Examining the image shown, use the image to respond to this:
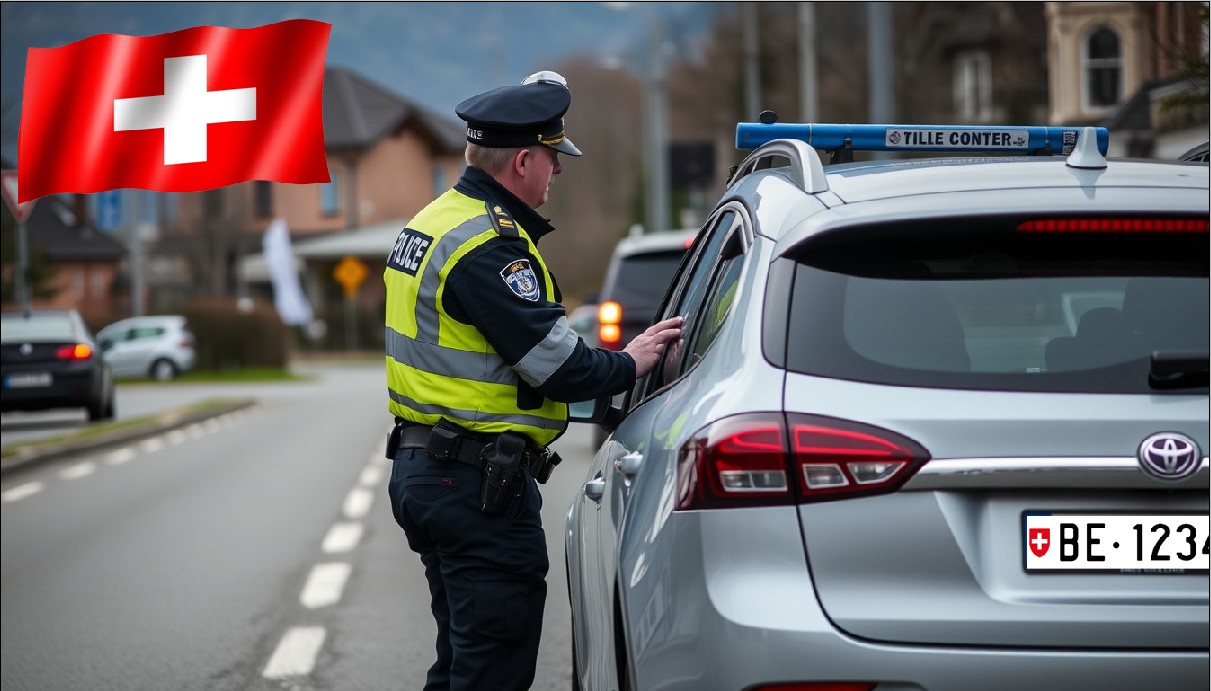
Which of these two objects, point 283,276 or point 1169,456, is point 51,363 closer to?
point 1169,456

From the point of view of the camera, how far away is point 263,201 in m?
80.4

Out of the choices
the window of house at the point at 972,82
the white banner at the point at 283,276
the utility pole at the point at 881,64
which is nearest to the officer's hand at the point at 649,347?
the utility pole at the point at 881,64

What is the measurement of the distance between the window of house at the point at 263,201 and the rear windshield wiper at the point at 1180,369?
3023 inches

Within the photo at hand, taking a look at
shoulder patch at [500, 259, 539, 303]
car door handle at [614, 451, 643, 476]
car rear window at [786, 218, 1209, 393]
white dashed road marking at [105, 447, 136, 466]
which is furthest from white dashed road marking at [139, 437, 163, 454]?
car rear window at [786, 218, 1209, 393]

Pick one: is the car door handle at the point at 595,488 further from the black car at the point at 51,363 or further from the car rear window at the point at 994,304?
the black car at the point at 51,363

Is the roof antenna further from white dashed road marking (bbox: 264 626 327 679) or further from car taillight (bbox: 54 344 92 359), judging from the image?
car taillight (bbox: 54 344 92 359)

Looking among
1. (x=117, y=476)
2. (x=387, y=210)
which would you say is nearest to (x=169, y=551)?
(x=117, y=476)

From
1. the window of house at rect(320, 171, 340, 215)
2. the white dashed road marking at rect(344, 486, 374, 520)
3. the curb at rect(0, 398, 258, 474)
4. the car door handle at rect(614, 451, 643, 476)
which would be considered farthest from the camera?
the window of house at rect(320, 171, 340, 215)

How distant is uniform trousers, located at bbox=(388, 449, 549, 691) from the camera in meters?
4.25

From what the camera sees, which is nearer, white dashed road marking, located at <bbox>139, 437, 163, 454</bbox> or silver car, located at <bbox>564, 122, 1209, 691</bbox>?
silver car, located at <bbox>564, 122, 1209, 691</bbox>

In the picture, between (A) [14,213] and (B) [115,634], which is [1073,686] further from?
(A) [14,213]

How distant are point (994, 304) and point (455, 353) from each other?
1.44 metres

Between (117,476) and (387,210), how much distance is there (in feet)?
208

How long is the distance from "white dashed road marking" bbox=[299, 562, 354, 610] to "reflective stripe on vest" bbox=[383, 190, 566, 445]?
14.2 feet
